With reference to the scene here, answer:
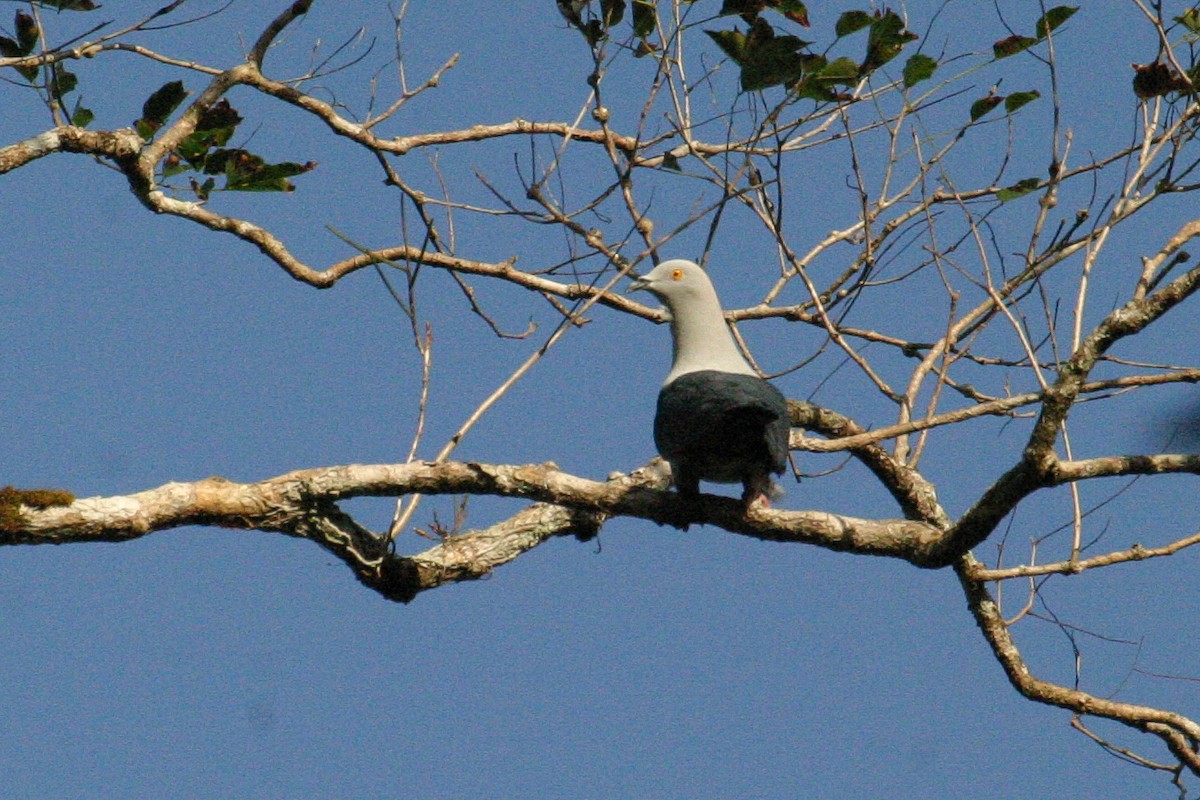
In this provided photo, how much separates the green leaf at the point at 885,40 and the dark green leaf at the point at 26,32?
10.3 ft

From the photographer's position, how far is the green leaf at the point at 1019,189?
4824 millimetres

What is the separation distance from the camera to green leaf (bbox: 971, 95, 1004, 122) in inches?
190

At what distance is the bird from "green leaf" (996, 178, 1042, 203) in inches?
45.2

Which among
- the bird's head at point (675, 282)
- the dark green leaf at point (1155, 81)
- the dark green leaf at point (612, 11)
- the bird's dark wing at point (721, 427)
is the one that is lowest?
the bird's dark wing at point (721, 427)

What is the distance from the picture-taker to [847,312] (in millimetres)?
5016

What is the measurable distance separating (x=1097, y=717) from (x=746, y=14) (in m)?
2.77

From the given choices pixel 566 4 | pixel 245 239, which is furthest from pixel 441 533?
pixel 566 4

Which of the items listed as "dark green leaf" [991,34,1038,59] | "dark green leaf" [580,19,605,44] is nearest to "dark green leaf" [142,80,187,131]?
"dark green leaf" [580,19,605,44]

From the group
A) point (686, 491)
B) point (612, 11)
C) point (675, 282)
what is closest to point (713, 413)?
point (686, 491)

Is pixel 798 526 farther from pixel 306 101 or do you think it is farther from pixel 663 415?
pixel 306 101

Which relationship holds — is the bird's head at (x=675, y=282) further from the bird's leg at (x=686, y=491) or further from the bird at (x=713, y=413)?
the bird's leg at (x=686, y=491)

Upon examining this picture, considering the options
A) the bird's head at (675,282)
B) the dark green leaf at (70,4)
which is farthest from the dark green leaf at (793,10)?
the dark green leaf at (70,4)

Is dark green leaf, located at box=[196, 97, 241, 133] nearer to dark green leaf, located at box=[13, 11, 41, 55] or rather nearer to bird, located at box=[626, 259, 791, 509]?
dark green leaf, located at box=[13, 11, 41, 55]

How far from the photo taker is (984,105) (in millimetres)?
4859
